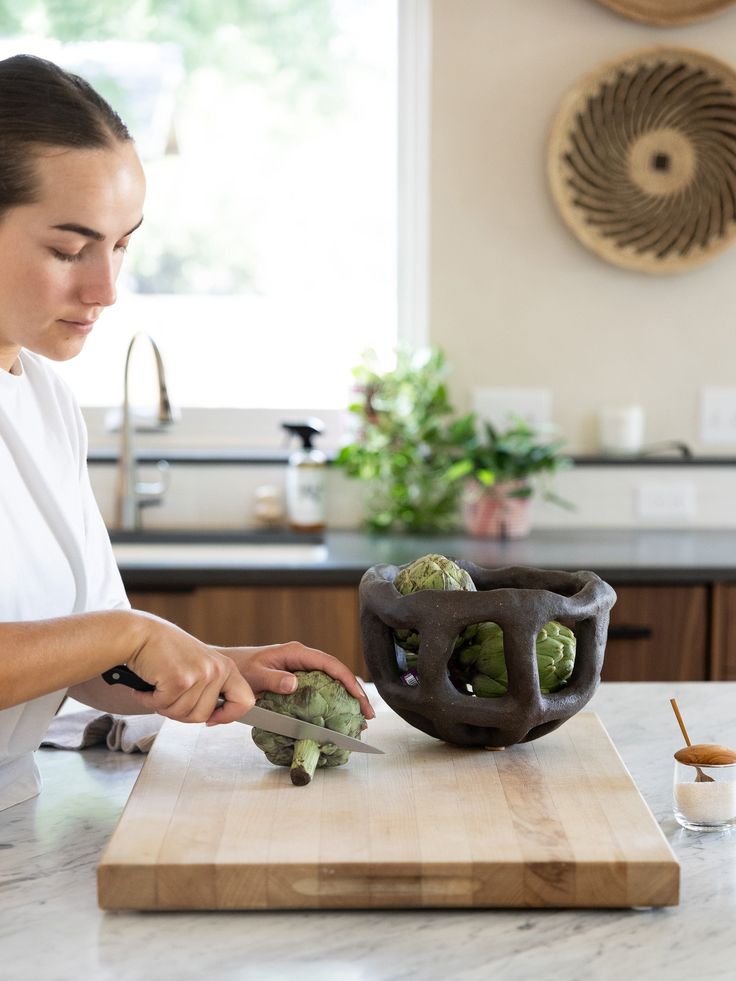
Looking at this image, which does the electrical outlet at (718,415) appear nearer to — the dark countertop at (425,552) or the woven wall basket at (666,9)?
the dark countertop at (425,552)

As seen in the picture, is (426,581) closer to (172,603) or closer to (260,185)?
(172,603)

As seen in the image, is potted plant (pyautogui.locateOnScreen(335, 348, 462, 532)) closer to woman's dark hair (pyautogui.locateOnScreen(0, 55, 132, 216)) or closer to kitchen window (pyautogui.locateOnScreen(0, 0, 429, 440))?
kitchen window (pyautogui.locateOnScreen(0, 0, 429, 440))

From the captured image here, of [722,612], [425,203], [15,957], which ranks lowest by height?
[722,612]

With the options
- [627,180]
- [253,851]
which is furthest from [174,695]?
[627,180]

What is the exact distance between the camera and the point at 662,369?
3.08 metres

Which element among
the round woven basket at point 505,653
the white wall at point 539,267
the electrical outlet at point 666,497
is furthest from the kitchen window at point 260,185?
the round woven basket at point 505,653

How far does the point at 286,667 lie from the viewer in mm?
1217

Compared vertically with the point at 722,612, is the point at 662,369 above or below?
above

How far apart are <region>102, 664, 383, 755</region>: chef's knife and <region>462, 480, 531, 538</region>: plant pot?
1.80 metres

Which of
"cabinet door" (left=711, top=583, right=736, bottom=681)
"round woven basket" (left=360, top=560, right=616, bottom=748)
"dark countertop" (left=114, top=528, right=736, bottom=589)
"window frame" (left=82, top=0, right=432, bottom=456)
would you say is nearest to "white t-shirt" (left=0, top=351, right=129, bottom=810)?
"round woven basket" (left=360, top=560, right=616, bottom=748)

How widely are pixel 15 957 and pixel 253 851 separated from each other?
189 mm

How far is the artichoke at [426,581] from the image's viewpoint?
45.2 inches

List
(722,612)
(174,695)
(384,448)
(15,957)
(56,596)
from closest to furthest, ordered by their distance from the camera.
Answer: (15,957) < (174,695) < (56,596) < (722,612) < (384,448)

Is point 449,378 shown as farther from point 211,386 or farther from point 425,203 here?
point 211,386
